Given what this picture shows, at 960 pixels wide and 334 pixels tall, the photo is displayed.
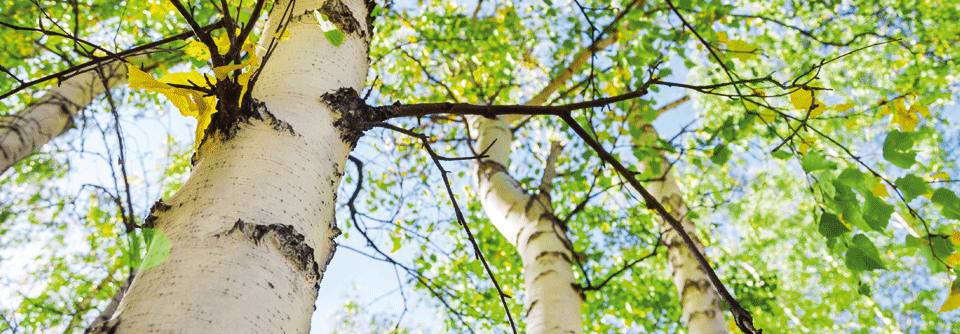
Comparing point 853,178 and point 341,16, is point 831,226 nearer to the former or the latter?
point 853,178

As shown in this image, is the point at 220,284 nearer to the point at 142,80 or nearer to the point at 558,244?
the point at 142,80

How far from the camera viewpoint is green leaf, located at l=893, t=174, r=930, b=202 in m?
1.21

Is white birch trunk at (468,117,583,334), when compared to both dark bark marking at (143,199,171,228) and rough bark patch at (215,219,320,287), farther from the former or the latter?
dark bark marking at (143,199,171,228)

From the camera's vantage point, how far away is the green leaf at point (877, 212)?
3.96ft

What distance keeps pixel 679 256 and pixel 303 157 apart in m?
3.00

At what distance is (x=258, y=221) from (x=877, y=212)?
1558mm

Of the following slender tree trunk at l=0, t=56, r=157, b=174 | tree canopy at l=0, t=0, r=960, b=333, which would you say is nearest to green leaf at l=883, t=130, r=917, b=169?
tree canopy at l=0, t=0, r=960, b=333

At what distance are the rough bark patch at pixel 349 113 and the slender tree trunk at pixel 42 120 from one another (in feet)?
7.76

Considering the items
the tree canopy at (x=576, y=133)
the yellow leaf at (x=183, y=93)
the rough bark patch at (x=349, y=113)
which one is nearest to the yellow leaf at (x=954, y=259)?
the tree canopy at (x=576, y=133)

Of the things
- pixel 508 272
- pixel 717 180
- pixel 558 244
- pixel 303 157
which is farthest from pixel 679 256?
pixel 717 180

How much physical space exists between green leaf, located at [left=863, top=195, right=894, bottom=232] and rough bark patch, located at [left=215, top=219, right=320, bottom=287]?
1458 mm

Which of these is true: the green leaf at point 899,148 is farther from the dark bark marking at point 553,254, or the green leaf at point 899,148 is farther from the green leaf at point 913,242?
the dark bark marking at point 553,254

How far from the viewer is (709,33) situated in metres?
2.63

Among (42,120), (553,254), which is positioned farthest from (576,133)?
(42,120)
